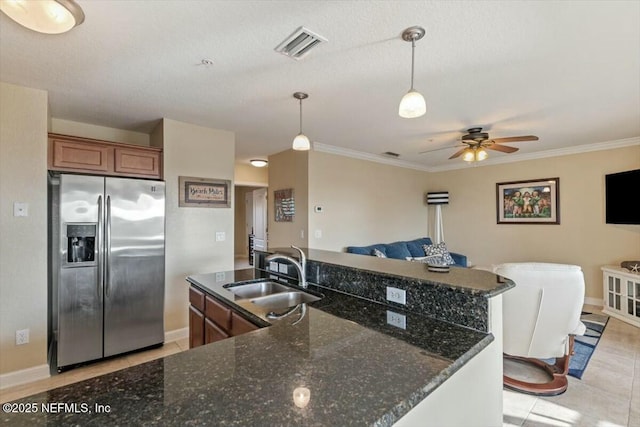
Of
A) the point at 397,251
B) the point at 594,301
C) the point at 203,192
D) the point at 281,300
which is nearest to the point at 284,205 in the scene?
the point at 203,192

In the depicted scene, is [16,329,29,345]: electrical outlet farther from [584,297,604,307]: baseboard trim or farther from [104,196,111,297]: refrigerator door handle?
[584,297,604,307]: baseboard trim

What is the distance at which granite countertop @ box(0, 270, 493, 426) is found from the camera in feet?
2.31

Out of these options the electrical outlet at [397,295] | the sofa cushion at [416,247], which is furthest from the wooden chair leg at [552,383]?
the sofa cushion at [416,247]

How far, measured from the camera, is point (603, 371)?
2713 mm

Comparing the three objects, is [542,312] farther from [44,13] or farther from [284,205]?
[284,205]

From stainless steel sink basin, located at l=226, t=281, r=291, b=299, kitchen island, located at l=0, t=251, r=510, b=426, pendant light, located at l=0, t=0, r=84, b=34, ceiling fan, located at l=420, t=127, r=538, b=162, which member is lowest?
stainless steel sink basin, located at l=226, t=281, r=291, b=299

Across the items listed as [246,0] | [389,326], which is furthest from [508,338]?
[246,0]

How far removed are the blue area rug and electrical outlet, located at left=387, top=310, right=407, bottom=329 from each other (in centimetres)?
241

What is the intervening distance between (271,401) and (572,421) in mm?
2443

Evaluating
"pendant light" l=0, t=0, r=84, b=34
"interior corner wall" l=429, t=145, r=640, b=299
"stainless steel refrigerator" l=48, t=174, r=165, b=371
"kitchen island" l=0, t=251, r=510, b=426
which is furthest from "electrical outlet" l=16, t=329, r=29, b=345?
"interior corner wall" l=429, t=145, r=640, b=299

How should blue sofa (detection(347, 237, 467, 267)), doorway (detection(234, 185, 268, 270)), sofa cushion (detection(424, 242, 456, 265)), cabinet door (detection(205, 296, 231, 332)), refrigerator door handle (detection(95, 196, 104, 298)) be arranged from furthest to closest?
doorway (detection(234, 185, 268, 270)) < sofa cushion (detection(424, 242, 456, 265)) < blue sofa (detection(347, 237, 467, 267)) < refrigerator door handle (detection(95, 196, 104, 298)) < cabinet door (detection(205, 296, 231, 332))

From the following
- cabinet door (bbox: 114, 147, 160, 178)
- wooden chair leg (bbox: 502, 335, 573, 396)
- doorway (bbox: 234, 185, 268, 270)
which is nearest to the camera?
wooden chair leg (bbox: 502, 335, 573, 396)

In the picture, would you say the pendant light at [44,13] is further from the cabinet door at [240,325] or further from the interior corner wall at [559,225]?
the interior corner wall at [559,225]

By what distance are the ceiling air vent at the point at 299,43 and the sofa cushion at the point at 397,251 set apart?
378 centimetres
